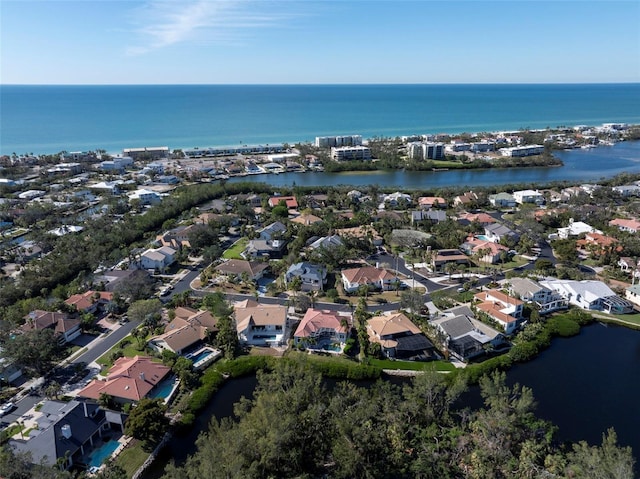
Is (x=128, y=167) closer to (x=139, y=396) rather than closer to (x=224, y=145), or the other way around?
(x=224, y=145)

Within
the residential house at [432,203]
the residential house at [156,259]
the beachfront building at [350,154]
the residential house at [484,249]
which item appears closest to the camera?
the residential house at [156,259]

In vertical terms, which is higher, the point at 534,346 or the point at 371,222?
the point at 371,222

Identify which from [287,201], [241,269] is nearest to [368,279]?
[241,269]

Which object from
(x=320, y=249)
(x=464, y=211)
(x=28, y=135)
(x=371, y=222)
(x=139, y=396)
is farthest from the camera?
(x=28, y=135)

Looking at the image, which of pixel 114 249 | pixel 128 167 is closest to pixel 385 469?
pixel 114 249

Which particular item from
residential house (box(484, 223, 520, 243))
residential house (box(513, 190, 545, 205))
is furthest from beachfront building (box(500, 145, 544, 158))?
residential house (box(484, 223, 520, 243))

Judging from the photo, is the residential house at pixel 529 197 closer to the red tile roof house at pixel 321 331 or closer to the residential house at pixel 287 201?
the residential house at pixel 287 201

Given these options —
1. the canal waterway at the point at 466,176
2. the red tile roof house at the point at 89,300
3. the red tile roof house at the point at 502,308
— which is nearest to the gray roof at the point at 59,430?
the red tile roof house at the point at 89,300
